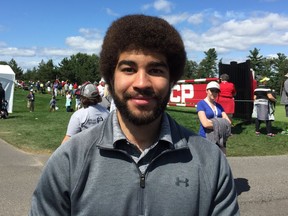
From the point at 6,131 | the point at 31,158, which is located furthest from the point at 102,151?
the point at 6,131

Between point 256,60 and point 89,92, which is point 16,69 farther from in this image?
point 89,92

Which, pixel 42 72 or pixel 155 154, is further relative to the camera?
pixel 42 72

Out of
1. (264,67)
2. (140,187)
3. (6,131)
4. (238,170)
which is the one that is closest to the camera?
(140,187)

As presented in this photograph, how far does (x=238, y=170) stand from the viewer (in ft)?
26.3

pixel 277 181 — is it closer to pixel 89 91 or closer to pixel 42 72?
pixel 89 91

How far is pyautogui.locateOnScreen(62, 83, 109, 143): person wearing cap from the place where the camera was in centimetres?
526

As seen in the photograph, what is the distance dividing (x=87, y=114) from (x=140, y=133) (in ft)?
11.9

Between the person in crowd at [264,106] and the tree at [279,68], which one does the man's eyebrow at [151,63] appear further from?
the tree at [279,68]

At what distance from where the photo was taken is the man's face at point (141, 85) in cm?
177

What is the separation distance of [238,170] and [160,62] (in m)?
6.70

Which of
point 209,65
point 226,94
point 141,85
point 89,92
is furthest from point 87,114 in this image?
point 209,65

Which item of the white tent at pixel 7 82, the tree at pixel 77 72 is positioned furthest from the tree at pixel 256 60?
the white tent at pixel 7 82

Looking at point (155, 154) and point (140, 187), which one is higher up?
point (155, 154)

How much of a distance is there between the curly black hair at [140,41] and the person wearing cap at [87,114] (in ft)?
10.7
